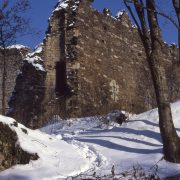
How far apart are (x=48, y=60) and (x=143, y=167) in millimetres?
11167

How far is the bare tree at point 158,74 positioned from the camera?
7647mm

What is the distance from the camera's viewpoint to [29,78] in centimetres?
1766

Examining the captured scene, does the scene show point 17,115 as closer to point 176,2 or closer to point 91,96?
point 91,96

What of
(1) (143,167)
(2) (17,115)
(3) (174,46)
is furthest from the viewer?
(3) (174,46)

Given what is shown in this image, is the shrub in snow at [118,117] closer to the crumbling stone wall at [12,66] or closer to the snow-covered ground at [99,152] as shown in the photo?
the snow-covered ground at [99,152]

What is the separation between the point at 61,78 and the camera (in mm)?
17953

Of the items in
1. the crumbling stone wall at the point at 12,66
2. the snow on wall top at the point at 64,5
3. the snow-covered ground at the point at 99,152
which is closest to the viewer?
the snow-covered ground at the point at 99,152

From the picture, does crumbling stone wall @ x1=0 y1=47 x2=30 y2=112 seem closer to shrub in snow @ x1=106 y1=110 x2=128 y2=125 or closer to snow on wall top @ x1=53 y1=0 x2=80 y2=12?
snow on wall top @ x1=53 y1=0 x2=80 y2=12

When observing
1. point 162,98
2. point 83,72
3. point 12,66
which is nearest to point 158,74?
point 162,98

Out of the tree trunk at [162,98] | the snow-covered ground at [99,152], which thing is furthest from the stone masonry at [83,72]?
the tree trunk at [162,98]

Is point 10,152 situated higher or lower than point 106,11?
lower

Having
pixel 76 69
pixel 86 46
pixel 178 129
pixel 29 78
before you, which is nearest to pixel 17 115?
pixel 29 78

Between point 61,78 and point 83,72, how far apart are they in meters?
0.86

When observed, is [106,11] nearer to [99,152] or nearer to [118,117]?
[118,117]
